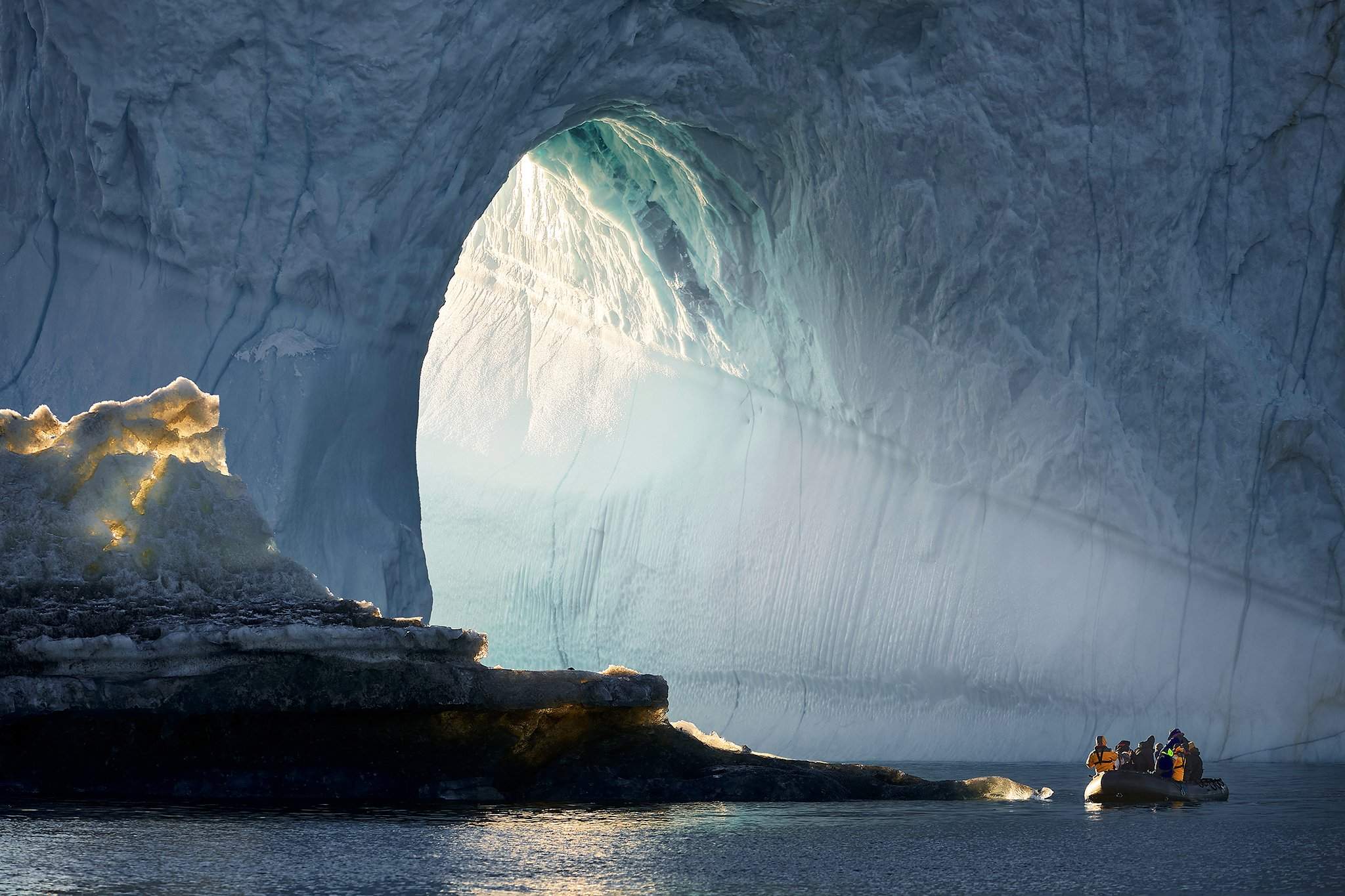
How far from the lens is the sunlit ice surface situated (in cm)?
1446

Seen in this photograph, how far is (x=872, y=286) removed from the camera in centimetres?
1456

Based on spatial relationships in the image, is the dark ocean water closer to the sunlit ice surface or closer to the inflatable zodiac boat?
the inflatable zodiac boat

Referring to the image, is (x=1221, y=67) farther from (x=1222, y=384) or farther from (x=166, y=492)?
(x=166, y=492)

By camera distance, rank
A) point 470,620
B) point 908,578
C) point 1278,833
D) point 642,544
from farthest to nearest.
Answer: point 470,620
point 642,544
point 908,578
point 1278,833

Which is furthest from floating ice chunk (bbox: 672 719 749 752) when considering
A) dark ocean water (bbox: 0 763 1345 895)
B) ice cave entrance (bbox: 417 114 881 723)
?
ice cave entrance (bbox: 417 114 881 723)

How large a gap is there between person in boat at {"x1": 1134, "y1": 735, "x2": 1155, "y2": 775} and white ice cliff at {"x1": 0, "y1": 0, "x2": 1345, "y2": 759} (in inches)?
133

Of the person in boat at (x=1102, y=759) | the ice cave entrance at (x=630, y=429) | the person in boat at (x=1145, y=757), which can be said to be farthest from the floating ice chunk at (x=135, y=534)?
the ice cave entrance at (x=630, y=429)

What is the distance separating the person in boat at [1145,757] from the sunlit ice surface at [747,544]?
3345 mm

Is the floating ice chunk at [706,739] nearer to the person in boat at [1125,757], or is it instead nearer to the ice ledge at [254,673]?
the ice ledge at [254,673]

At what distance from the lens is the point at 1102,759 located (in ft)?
32.3

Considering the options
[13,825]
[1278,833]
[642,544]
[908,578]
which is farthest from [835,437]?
[13,825]

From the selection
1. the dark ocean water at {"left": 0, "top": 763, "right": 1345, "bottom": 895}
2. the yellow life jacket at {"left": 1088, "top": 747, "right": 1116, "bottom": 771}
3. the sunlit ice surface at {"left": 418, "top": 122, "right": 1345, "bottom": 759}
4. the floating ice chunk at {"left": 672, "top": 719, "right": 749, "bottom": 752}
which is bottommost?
the dark ocean water at {"left": 0, "top": 763, "right": 1345, "bottom": 895}

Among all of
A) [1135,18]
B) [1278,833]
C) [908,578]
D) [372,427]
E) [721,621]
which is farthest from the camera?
[721,621]

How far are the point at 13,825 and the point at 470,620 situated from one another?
13.5 m
